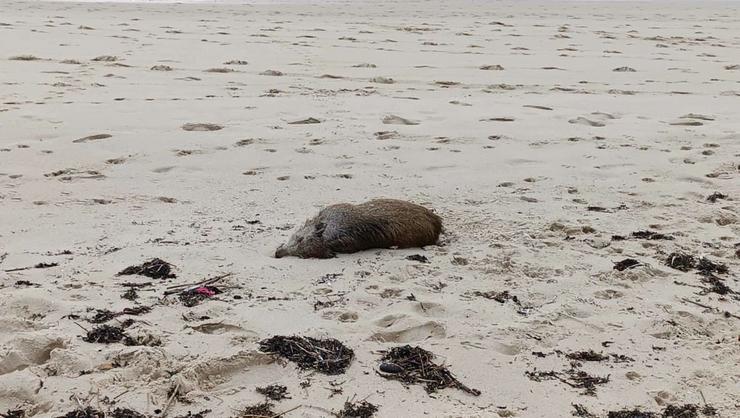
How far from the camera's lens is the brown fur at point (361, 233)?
4.47m

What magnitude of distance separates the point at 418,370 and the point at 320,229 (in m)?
1.54

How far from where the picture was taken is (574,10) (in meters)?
20.4

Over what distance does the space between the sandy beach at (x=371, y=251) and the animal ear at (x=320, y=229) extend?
187mm

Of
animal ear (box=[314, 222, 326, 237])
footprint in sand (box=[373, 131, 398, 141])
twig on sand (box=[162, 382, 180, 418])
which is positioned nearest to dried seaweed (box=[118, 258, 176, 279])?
animal ear (box=[314, 222, 326, 237])

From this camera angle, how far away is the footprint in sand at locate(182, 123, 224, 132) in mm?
7008

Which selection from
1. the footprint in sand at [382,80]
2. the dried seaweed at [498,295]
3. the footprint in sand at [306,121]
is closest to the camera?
the dried seaweed at [498,295]

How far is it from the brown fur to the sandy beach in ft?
0.30

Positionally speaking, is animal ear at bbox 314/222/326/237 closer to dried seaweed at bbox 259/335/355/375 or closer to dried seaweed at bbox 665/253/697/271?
dried seaweed at bbox 259/335/355/375

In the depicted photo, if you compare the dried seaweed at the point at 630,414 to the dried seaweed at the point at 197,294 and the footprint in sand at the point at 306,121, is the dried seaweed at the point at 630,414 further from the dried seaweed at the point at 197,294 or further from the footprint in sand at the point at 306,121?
the footprint in sand at the point at 306,121

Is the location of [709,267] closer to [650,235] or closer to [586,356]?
[650,235]

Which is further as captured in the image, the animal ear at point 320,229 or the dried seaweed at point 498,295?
the animal ear at point 320,229

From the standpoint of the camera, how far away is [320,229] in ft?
14.9

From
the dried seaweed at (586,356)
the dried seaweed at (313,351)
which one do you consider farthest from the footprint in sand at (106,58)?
the dried seaweed at (586,356)

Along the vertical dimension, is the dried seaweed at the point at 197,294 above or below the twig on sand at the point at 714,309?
below
